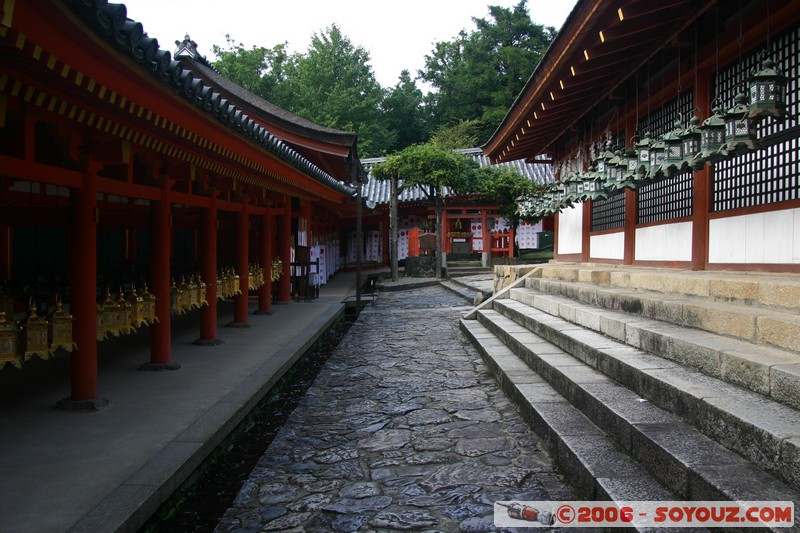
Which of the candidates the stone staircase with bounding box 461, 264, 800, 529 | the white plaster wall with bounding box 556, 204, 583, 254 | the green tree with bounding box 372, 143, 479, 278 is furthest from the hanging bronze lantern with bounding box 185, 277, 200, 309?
the green tree with bounding box 372, 143, 479, 278

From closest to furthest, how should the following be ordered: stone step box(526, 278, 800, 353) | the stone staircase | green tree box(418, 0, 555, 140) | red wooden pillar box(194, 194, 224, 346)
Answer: the stone staircase, stone step box(526, 278, 800, 353), red wooden pillar box(194, 194, 224, 346), green tree box(418, 0, 555, 140)

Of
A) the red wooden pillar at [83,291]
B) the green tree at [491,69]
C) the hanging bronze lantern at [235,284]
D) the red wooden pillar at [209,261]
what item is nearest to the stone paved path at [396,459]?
the red wooden pillar at [83,291]

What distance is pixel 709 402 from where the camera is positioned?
3088mm

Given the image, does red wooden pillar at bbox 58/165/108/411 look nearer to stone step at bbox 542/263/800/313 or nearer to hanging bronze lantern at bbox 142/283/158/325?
hanging bronze lantern at bbox 142/283/158/325

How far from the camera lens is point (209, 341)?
8.15 meters

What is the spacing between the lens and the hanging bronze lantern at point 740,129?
4746 mm

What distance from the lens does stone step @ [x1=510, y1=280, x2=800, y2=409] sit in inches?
117

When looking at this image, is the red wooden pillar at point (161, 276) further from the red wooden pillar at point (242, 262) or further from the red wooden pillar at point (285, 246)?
the red wooden pillar at point (285, 246)

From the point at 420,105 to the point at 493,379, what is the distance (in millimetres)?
40447

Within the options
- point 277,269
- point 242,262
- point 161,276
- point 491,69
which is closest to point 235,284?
point 242,262

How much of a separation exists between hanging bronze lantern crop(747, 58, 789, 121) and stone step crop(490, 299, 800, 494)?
2.17 m

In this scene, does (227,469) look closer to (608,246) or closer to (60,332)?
(60,332)

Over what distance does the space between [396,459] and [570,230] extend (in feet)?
30.0

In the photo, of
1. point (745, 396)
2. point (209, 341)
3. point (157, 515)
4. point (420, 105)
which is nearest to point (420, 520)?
point (157, 515)
